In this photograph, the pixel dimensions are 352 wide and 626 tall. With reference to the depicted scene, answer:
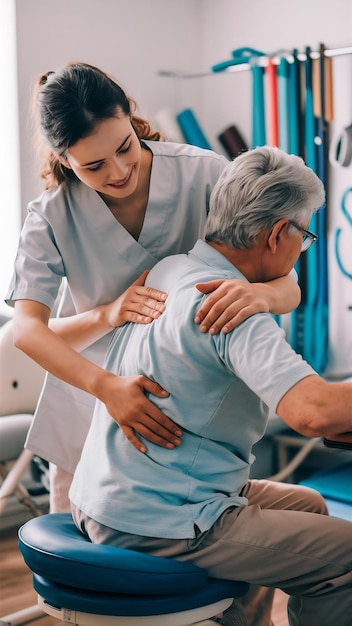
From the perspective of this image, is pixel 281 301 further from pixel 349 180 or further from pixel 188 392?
pixel 349 180

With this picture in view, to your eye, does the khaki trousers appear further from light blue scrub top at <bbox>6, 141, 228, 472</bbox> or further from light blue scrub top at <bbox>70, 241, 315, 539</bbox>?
light blue scrub top at <bbox>6, 141, 228, 472</bbox>

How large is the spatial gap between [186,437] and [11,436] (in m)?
1.49

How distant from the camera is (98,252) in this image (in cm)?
183

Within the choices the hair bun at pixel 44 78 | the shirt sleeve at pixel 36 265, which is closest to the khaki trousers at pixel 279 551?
the shirt sleeve at pixel 36 265

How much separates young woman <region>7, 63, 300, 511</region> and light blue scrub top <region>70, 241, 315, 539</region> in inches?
1.2

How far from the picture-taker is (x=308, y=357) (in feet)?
11.4

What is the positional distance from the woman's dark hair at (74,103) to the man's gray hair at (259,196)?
0.27m

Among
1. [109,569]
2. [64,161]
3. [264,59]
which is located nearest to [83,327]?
[64,161]

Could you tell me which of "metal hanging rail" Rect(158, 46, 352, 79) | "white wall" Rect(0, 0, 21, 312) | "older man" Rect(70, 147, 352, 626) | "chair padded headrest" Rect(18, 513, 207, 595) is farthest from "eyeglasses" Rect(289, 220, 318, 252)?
"white wall" Rect(0, 0, 21, 312)

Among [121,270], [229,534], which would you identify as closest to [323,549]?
[229,534]

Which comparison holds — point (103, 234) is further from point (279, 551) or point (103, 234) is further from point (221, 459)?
point (279, 551)

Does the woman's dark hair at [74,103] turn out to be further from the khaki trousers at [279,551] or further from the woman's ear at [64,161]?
the khaki trousers at [279,551]

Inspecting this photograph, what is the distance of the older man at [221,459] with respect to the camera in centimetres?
→ 138

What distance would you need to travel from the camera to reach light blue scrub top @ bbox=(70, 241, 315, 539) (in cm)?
136
